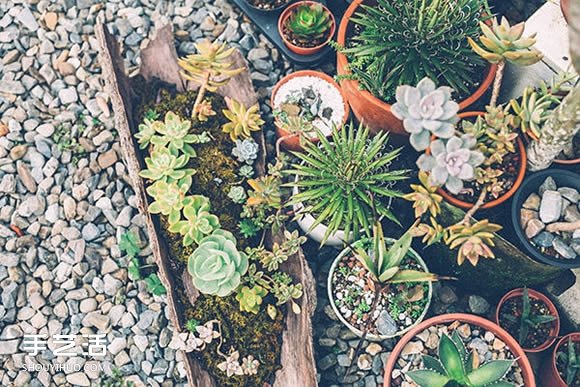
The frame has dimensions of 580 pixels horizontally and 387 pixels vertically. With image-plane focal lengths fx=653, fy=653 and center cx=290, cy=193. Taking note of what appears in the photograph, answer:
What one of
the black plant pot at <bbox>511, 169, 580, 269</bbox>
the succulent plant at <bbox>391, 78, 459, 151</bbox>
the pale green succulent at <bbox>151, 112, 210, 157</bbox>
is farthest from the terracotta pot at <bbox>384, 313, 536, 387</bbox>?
the pale green succulent at <bbox>151, 112, 210, 157</bbox>

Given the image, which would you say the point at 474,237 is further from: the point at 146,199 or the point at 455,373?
the point at 146,199

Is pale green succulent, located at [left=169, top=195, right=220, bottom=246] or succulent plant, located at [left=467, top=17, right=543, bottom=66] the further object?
pale green succulent, located at [left=169, top=195, right=220, bottom=246]

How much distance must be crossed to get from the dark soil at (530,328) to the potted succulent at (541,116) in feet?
1.91

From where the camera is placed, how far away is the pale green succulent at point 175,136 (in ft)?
8.32

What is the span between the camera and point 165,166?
98.0 inches

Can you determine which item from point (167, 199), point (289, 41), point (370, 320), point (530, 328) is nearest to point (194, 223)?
point (167, 199)

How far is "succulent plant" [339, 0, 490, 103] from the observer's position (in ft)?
7.55

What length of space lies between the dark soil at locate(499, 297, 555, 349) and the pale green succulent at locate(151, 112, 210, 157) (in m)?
1.39

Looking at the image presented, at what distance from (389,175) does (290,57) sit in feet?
2.87

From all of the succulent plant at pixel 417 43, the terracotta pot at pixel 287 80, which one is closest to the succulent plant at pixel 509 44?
the succulent plant at pixel 417 43

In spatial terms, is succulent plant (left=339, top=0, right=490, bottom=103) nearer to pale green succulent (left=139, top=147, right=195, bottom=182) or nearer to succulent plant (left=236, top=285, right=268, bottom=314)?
pale green succulent (left=139, top=147, right=195, bottom=182)

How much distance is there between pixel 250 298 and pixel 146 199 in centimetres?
58

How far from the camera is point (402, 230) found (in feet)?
9.07

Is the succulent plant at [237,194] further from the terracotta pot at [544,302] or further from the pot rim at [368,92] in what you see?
the terracotta pot at [544,302]
